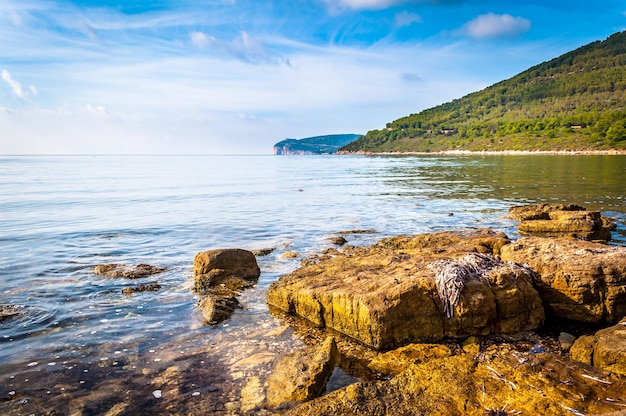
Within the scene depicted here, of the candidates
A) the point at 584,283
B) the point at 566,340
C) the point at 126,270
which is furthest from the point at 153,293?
the point at 584,283

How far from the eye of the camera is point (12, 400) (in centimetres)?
650

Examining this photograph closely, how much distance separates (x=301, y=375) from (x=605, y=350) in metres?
4.66

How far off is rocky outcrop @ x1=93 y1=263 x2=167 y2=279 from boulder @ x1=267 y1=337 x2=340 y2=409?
8.28 meters

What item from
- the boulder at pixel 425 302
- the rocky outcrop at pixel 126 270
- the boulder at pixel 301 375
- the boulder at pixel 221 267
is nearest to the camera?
the boulder at pixel 301 375

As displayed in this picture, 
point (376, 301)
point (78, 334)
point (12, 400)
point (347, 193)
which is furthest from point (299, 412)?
point (347, 193)

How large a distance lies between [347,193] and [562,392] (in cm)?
3576

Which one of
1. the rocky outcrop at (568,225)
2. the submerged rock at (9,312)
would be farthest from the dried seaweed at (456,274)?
the submerged rock at (9,312)

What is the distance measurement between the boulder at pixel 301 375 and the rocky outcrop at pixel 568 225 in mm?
14045

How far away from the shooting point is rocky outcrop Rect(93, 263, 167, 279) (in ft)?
44.0

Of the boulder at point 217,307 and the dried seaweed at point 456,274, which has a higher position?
the dried seaweed at point 456,274

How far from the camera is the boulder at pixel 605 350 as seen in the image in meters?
5.93

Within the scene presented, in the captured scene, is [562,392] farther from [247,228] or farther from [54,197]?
[54,197]

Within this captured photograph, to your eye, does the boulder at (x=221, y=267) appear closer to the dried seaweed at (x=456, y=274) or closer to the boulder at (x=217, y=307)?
the boulder at (x=217, y=307)

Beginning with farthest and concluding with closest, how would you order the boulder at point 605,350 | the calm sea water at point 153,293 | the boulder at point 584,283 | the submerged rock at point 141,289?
the submerged rock at point 141,289 → the boulder at point 584,283 → the calm sea water at point 153,293 → the boulder at point 605,350
